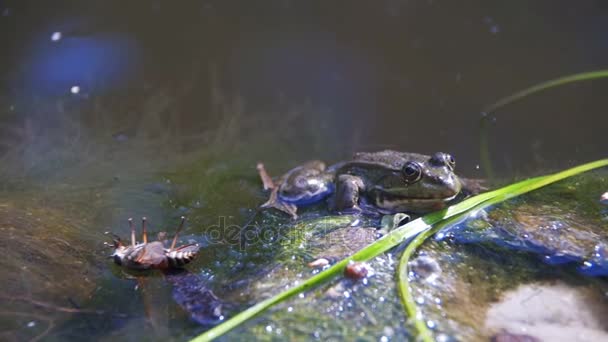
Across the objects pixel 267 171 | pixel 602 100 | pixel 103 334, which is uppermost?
pixel 602 100

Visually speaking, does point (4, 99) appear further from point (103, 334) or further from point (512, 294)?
point (512, 294)

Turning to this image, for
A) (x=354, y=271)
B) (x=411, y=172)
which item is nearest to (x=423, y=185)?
(x=411, y=172)

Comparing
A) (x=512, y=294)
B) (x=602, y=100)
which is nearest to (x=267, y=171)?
(x=512, y=294)

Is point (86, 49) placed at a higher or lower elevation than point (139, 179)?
higher

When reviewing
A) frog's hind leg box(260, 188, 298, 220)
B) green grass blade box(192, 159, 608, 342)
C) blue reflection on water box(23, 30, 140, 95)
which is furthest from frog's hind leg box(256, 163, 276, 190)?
blue reflection on water box(23, 30, 140, 95)

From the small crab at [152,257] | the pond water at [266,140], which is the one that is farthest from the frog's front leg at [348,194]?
the small crab at [152,257]

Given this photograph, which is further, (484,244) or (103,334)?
(484,244)

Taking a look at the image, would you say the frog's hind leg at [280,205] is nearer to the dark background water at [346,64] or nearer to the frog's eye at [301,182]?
the frog's eye at [301,182]
